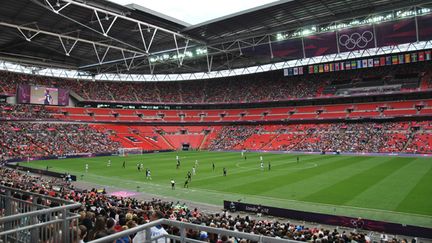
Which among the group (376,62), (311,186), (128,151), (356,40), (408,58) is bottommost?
(311,186)

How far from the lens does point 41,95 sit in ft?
207

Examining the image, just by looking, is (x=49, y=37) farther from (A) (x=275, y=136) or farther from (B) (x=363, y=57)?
(B) (x=363, y=57)

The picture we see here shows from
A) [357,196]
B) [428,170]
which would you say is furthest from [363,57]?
[357,196]

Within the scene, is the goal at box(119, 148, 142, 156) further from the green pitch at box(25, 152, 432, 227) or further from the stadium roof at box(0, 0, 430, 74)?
the green pitch at box(25, 152, 432, 227)

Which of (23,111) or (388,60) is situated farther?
(23,111)

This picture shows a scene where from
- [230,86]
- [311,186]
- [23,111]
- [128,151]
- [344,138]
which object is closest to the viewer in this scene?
[311,186]

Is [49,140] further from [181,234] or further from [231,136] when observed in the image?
[181,234]

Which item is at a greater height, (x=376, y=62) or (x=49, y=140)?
(x=376, y=62)

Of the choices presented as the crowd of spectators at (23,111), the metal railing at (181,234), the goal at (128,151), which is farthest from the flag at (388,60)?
the crowd of spectators at (23,111)

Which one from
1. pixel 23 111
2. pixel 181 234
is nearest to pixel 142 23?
pixel 181 234

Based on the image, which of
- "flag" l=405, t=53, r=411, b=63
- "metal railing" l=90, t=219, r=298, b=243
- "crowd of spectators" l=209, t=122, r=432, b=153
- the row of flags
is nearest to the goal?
"crowd of spectators" l=209, t=122, r=432, b=153

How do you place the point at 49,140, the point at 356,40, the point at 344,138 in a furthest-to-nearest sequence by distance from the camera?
the point at 344,138 → the point at 49,140 → the point at 356,40

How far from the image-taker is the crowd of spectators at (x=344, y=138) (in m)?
53.8

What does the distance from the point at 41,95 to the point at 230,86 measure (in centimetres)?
4659
